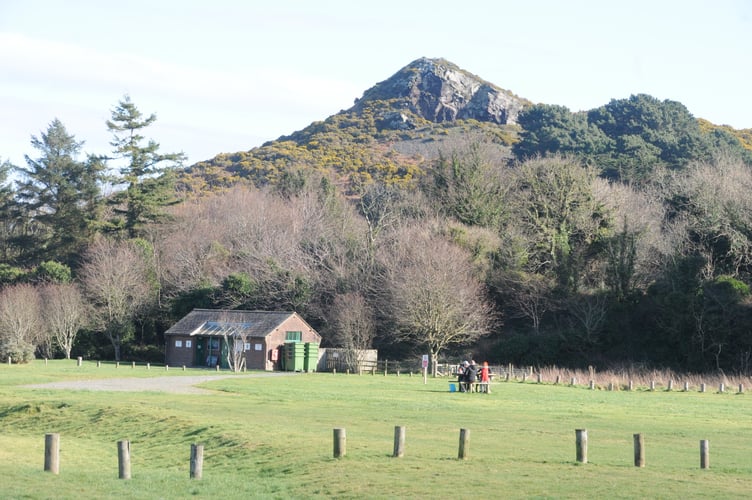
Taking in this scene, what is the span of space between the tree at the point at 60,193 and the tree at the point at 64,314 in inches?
619

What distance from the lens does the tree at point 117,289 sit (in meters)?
77.5

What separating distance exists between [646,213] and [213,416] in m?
54.8

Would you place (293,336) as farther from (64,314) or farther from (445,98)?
(445,98)

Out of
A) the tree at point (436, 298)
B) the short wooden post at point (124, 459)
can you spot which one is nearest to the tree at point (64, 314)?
the tree at point (436, 298)

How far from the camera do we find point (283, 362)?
6838cm

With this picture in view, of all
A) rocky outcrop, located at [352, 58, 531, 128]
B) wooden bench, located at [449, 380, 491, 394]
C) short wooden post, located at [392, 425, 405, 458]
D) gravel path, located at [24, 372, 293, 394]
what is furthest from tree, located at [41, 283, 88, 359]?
rocky outcrop, located at [352, 58, 531, 128]

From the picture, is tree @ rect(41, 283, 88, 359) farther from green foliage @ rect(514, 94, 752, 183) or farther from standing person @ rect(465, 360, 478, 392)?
green foliage @ rect(514, 94, 752, 183)

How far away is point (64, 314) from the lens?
244ft

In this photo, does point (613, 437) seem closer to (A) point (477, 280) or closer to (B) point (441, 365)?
(B) point (441, 365)

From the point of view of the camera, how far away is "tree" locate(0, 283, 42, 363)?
6806 centimetres

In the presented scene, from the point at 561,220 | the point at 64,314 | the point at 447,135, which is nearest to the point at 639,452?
the point at 561,220

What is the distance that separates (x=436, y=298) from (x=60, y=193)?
47751mm

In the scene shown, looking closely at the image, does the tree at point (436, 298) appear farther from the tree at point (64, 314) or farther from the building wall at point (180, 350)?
the tree at point (64, 314)

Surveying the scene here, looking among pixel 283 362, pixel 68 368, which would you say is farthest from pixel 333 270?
pixel 68 368
